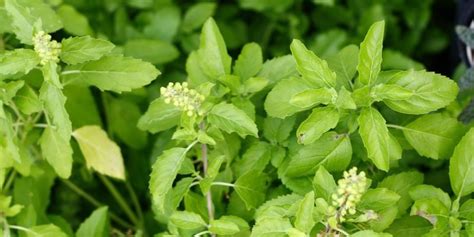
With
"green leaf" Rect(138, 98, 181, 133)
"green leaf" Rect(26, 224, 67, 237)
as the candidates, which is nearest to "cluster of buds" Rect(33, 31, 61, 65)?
"green leaf" Rect(138, 98, 181, 133)

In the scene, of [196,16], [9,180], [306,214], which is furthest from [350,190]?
[196,16]

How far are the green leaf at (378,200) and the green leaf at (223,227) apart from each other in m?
0.23

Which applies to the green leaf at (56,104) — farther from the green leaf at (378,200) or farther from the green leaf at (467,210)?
the green leaf at (467,210)

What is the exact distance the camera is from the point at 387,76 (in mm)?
1305

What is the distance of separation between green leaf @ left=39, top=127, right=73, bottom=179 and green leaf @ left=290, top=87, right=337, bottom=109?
502mm

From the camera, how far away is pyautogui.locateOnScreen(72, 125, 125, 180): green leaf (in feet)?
5.09

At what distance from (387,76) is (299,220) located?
0.34 m

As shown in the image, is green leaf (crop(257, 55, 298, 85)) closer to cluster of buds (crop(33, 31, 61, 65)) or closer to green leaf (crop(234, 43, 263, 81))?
green leaf (crop(234, 43, 263, 81))

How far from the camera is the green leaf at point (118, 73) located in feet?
4.41

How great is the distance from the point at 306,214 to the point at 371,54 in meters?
0.30

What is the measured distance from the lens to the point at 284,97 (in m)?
1.30

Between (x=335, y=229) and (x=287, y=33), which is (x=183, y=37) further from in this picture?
(x=335, y=229)

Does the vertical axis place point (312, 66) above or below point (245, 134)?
above

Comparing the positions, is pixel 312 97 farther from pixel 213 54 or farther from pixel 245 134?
pixel 213 54
